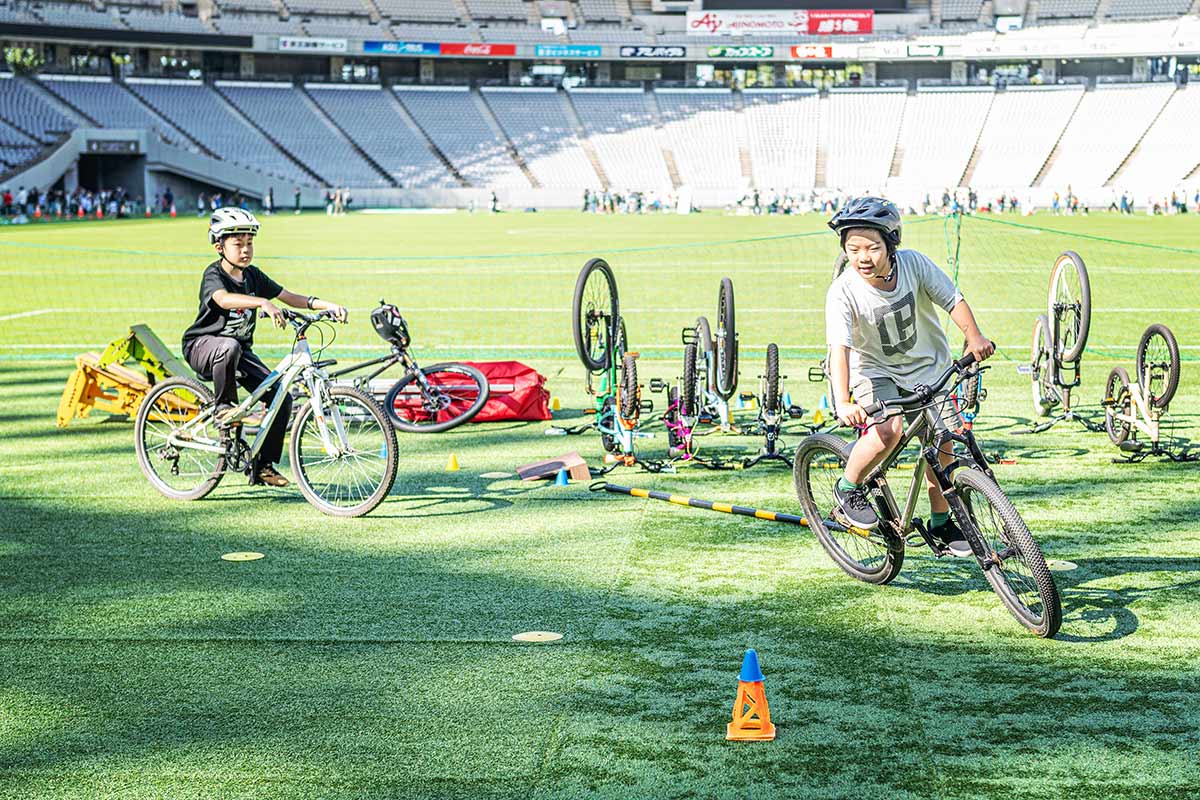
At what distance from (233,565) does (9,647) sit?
65.2 inches

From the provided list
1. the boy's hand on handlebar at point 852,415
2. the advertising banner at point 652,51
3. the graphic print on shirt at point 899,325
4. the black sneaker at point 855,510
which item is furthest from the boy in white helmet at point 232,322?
the advertising banner at point 652,51

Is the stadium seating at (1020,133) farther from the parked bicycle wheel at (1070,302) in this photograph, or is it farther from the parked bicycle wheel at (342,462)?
the parked bicycle wheel at (342,462)

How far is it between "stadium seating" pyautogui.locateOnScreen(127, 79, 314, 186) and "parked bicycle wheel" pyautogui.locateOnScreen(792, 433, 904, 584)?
Result: 243 feet

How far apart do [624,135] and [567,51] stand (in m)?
7.28

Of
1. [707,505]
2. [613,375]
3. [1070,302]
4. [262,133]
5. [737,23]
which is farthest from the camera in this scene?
[737,23]

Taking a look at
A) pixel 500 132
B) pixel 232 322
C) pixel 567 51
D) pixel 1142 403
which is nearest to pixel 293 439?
pixel 232 322

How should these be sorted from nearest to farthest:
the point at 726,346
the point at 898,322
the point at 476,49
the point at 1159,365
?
the point at 898,322, the point at 1159,365, the point at 726,346, the point at 476,49

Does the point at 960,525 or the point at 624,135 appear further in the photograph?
the point at 624,135

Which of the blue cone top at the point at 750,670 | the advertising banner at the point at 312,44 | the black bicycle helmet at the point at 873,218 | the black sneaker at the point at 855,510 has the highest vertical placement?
the advertising banner at the point at 312,44

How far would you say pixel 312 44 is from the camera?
8681cm

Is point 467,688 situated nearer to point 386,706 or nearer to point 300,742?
point 386,706

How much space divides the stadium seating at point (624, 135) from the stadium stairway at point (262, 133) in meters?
17.6

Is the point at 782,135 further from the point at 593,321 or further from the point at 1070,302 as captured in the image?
the point at 593,321

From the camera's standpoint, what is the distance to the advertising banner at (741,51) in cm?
9162
